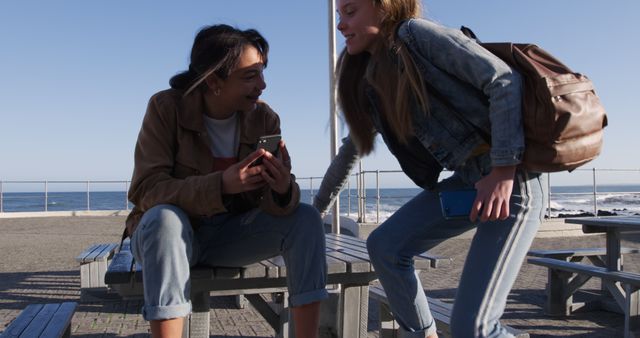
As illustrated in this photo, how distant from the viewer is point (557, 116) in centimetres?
165

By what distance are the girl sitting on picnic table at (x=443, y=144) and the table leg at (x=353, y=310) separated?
0.63 metres

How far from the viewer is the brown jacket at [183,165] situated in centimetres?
208

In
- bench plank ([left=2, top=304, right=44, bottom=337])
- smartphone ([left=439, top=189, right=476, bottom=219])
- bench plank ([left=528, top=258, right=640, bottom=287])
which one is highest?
smartphone ([left=439, top=189, right=476, bottom=219])

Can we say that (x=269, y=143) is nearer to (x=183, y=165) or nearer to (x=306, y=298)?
(x=183, y=165)

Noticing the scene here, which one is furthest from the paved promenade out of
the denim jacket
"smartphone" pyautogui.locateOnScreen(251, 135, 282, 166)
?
the denim jacket

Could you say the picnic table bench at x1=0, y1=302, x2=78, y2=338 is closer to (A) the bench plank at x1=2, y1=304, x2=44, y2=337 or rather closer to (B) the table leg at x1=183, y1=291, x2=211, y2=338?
(A) the bench plank at x1=2, y1=304, x2=44, y2=337

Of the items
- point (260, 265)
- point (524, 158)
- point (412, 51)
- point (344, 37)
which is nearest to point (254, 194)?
point (260, 265)

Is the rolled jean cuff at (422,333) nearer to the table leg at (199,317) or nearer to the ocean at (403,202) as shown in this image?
the table leg at (199,317)

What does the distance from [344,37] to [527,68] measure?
2.15ft

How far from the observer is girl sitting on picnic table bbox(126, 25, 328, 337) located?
199 cm

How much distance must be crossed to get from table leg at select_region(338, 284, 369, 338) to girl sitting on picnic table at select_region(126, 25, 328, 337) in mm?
649

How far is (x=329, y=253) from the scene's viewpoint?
279cm

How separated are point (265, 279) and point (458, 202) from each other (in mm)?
955

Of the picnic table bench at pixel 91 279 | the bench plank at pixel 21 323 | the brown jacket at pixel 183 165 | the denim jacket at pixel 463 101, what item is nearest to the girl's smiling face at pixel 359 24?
the denim jacket at pixel 463 101
